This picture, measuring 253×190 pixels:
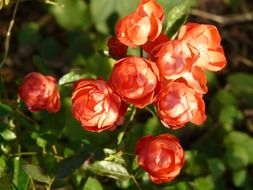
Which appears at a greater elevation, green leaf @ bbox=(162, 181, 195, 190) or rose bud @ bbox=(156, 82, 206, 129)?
rose bud @ bbox=(156, 82, 206, 129)

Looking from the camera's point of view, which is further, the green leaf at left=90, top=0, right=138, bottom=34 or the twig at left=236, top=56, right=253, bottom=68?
the twig at left=236, top=56, right=253, bottom=68

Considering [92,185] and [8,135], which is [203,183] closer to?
[92,185]

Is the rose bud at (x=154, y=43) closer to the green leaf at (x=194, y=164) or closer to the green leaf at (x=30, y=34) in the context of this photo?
the green leaf at (x=194, y=164)

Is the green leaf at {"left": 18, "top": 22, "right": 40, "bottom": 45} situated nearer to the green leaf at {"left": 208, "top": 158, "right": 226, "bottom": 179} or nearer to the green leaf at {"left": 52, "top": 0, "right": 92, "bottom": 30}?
the green leaf at {"left": 52, "top": 0, "right": 92, "bottom": 30}

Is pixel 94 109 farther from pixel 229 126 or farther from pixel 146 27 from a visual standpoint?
pixel 229 126

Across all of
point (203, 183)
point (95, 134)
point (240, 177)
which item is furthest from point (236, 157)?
point (95, 134)

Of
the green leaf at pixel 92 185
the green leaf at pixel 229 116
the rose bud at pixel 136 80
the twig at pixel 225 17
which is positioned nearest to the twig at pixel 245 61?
the twig at pixel 225 17

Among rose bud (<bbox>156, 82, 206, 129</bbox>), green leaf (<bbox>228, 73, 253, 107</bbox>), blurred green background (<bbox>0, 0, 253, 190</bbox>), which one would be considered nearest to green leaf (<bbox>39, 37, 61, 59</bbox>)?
blurred green background (<bbox>0, 0, 253, 190</bbox>)
